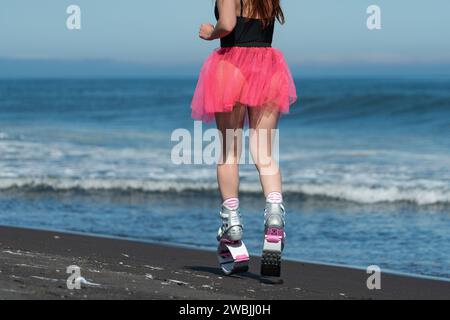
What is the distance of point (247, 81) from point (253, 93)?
0.08 metres

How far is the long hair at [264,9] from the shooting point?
5.20 meters

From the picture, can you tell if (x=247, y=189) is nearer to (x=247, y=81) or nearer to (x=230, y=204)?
(x=230, y=204)

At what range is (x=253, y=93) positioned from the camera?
Result: 5.19 m

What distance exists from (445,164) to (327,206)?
497 cm

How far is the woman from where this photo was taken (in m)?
5.19

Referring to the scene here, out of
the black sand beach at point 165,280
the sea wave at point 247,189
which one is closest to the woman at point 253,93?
the black sand beach at point 165,280

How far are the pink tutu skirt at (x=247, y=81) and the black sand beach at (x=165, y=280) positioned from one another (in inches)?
37.8

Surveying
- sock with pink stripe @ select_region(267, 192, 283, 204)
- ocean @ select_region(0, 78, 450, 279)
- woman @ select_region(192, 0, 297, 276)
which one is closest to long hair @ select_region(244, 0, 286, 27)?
woman @ select_region(192, 0, 297, 276)

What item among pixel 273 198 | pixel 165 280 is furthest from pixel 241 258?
pixel 165 280

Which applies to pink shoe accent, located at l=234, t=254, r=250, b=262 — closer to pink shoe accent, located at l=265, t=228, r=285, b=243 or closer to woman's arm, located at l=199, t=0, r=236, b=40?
pink shoe accent, located at l=265, t=228, r=285, b=243

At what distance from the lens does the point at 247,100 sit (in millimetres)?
5188

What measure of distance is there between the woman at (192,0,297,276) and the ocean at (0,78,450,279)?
2060 millimetres
